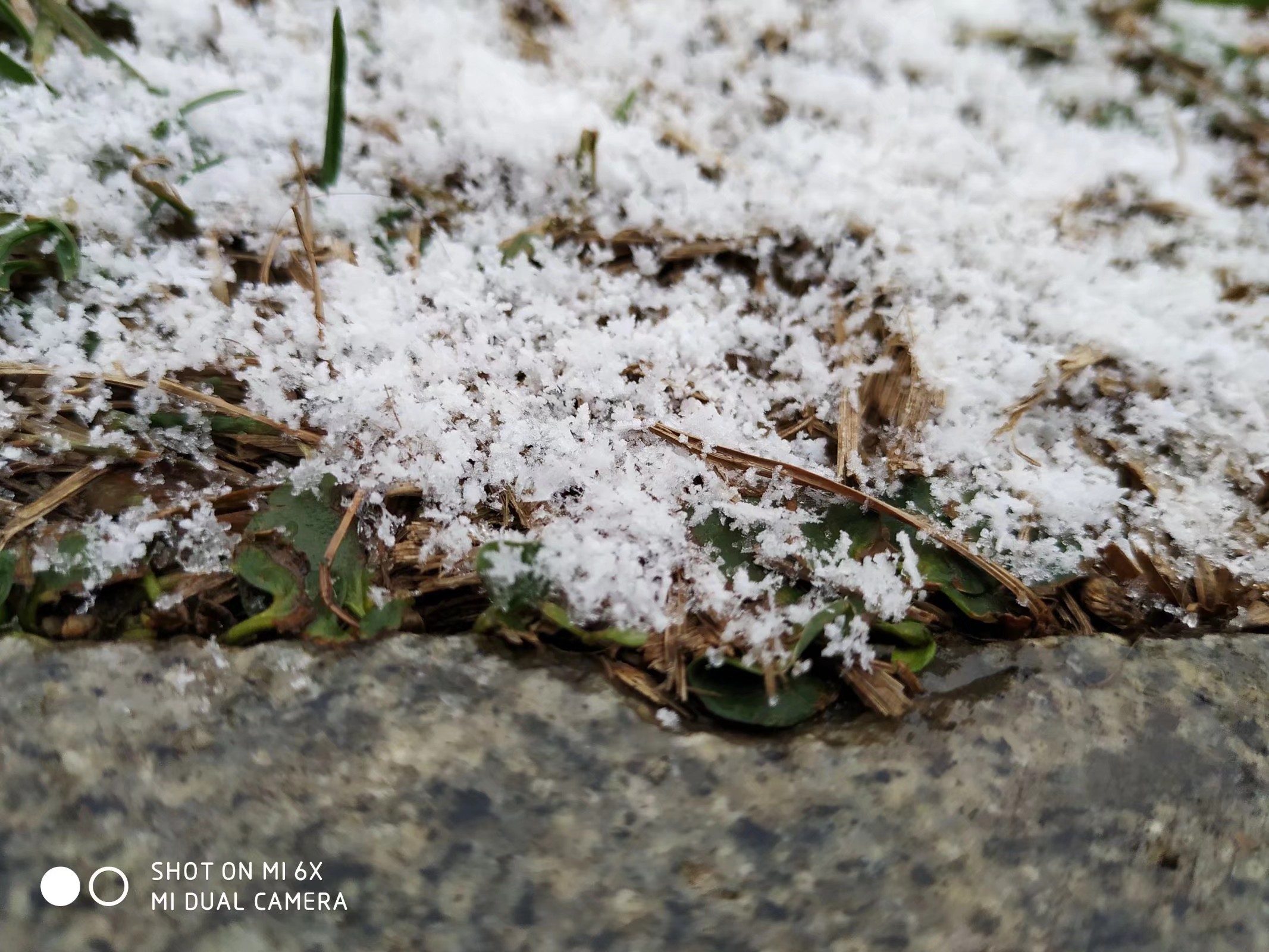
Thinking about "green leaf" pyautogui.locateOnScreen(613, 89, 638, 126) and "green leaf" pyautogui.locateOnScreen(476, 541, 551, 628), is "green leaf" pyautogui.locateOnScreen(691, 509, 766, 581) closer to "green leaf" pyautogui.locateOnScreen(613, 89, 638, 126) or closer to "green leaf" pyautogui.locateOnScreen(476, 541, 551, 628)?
"green leaf" pyautogui.locateOnScreen(476, 541, 551, 628)

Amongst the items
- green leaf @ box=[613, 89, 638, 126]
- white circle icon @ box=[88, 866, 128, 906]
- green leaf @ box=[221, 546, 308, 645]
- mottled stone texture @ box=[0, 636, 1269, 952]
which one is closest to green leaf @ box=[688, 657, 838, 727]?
mottled stone texture @ box=[0, 636, 1269, 952]

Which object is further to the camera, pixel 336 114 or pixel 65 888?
pixel 336 114

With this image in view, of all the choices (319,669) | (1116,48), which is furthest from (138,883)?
(1116,48)

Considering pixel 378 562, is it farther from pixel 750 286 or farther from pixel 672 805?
pixel 750 286

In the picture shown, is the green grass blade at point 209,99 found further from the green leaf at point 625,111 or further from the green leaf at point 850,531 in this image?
the green leaf at point 850,531

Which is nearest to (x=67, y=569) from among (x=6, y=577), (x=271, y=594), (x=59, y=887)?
(x=6, y=577)

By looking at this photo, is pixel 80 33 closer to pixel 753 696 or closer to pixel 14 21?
pixel 14 21
